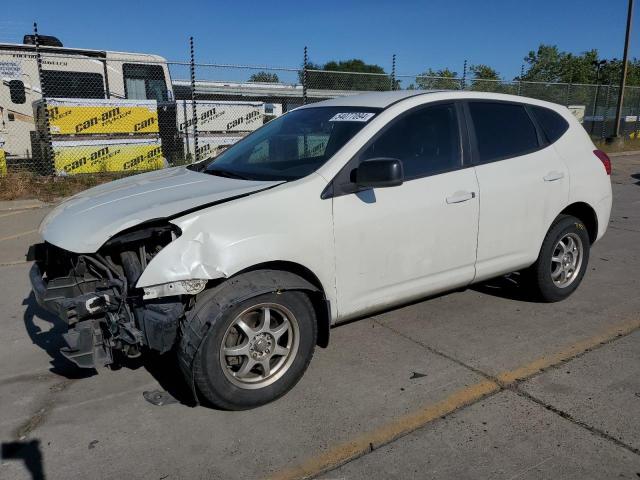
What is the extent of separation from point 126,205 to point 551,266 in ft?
11.5

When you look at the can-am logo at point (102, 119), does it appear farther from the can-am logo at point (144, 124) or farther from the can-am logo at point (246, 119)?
the can-am logo at point (246, 119)

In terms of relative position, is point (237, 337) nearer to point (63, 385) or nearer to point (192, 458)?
point (192, 458)

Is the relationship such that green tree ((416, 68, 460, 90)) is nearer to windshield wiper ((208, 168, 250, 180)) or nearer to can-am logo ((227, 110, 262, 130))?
can-am logo ((227, 110, 262, 130))

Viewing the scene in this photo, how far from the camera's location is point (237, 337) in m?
3.19

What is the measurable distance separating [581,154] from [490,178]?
1239 millimetres

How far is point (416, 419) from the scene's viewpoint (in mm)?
3070

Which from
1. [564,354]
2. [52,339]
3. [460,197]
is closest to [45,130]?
[52,339]

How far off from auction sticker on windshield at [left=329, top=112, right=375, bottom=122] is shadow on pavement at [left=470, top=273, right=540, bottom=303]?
215cm

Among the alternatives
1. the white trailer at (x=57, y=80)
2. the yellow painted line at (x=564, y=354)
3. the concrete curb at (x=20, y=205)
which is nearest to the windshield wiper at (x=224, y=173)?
the yellow painted line at (x=564, y=354)

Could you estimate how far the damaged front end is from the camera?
2.90 metres

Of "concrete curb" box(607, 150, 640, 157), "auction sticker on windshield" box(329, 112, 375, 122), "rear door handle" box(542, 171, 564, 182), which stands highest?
"auction sticker on windshield" box(329, 112, 375, 122)

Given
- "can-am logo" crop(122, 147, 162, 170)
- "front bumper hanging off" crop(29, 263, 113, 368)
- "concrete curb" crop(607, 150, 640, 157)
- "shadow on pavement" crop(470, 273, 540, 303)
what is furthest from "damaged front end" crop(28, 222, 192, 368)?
"concrete curb" crop(607, 150, 640, 157)

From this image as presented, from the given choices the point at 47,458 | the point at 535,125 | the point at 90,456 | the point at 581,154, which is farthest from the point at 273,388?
the point at 581,154

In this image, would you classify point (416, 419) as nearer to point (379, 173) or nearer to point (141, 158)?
point (379, 173)
